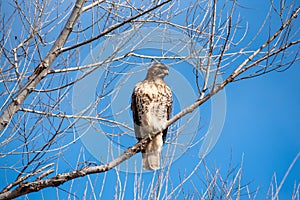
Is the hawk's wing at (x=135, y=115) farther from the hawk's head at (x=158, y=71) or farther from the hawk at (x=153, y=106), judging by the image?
the hawk's head at (x=158, y=71)

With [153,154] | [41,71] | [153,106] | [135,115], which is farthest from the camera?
[135,115]

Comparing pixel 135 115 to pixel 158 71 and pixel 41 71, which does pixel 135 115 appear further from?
pixel 41 71

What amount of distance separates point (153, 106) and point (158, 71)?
32 centimetres

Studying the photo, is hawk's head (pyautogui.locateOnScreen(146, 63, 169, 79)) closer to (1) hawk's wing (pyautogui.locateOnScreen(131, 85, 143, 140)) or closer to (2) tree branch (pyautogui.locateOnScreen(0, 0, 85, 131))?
(1) hawk's wing (pyautogui.locateOnScreen(131, 85, 143, 140))

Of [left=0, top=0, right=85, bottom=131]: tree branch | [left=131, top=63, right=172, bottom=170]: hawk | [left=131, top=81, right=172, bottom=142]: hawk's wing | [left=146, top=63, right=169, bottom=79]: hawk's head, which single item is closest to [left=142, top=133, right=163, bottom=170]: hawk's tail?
[left=131, top=63, right=172, bottom=170]: hawk

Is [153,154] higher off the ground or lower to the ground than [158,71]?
lower

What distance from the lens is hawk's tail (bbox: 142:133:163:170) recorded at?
11.3ft

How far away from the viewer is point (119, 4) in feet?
11.2

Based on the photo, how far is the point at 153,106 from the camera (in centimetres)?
364

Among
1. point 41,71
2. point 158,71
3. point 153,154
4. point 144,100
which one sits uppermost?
point 158,71

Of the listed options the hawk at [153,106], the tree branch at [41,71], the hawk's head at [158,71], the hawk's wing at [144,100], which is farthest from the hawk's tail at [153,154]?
the tree branch at [41,71]

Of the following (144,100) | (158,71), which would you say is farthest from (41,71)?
(158,71)

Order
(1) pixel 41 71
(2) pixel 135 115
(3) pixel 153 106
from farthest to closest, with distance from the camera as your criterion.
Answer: (2) pixel 135 115
(3) pixel 153 106
(1) pixel 41 71

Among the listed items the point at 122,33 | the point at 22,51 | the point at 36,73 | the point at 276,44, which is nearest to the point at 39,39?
the point at 22,51
